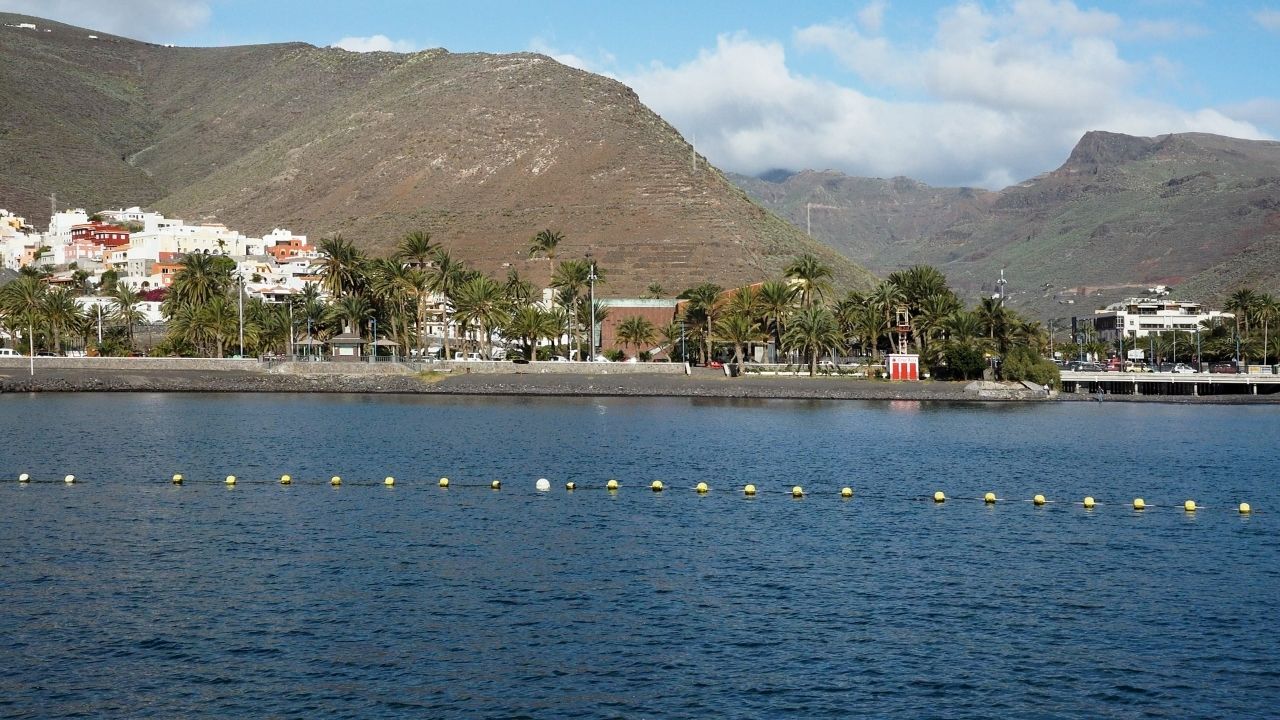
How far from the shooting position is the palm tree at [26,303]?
441 feet

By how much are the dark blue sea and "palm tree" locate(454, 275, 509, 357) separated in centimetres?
5876

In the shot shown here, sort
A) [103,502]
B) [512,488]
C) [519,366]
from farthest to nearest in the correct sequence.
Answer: [519,366] < [512,488] < [103,502]

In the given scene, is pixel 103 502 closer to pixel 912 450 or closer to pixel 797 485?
pixel 797 485

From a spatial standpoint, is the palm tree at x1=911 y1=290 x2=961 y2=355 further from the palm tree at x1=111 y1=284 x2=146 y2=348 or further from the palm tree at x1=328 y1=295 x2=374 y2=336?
the palm tree at x1=111 y1=284 x2=146 y2=348

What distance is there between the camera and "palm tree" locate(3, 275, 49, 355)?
134 meters

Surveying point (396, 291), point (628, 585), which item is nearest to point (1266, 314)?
point (396, 291)

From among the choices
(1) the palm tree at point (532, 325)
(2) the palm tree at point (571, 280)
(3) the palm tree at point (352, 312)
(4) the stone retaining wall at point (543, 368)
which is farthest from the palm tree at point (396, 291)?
(2) the palm tree at point (571, 280)

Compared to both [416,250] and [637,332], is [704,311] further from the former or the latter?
[416,250]

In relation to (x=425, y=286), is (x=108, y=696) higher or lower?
lower

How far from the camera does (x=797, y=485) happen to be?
57531mm

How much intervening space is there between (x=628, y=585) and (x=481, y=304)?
94983 millimetres

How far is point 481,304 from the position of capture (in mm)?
129250

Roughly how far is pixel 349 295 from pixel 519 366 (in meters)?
22.6

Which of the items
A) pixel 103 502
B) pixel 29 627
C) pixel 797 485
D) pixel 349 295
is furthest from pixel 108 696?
pixel 349 295
